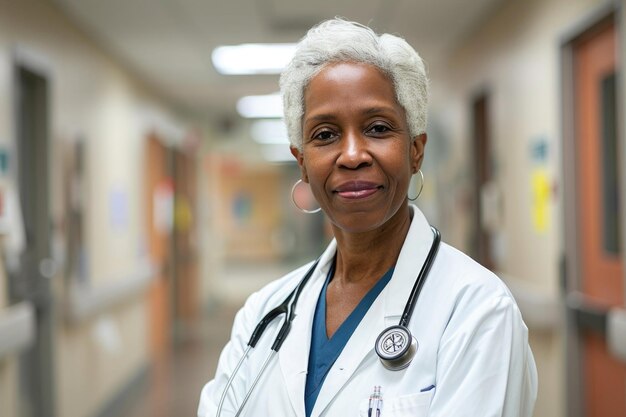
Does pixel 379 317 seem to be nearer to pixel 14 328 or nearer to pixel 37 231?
pixel 14 328

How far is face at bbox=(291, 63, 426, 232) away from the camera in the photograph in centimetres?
116

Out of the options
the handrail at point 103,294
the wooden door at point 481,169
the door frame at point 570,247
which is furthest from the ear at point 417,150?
the wooden door at point 481,169

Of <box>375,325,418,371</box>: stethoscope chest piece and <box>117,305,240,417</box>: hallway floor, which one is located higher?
<box>375,325,418,371</box>: stethoscope chest piece

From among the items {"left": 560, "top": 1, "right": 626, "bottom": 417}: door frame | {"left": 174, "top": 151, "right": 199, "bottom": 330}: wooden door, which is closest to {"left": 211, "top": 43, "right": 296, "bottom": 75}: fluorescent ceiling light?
{"left": 560, "top": 1, "right": 626, "bottom": 417}: door frame

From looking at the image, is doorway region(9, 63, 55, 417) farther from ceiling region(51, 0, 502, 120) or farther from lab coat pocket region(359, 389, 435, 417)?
lab coat pocket region(359, 389, 435, 417)

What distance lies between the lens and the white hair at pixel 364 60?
118 cm

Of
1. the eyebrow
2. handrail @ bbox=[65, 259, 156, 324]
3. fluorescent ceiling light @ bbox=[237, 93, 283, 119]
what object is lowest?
handrail @ bbox=[65, 259, 156, 324]

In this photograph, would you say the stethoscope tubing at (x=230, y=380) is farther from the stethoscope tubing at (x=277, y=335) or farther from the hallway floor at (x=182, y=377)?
the hallway floor at (x=182, y=377)

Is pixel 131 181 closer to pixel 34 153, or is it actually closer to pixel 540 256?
pixel 34 153

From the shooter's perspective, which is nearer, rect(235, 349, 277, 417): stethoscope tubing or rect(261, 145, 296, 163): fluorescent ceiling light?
rect(235, 349, 277, 417): stethoscope tubing

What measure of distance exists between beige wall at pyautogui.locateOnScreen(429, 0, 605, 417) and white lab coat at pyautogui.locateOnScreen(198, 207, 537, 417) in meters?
2.21

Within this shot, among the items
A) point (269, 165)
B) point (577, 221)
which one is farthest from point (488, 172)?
point (269, 165)

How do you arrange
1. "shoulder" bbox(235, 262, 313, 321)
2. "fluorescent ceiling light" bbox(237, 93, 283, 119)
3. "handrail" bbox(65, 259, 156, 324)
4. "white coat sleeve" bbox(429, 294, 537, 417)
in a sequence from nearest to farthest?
1. "white coat sleeve" bbox(429, 294, 537, 417)
2. "shoulder" bbox(235, 262, 313, 321)
3. "handrail" bbox(65, 259, 156, 324)
4. "fluorescent ceiling light" bbox(237, 93, 283, 119)

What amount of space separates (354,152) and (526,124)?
304 cm
